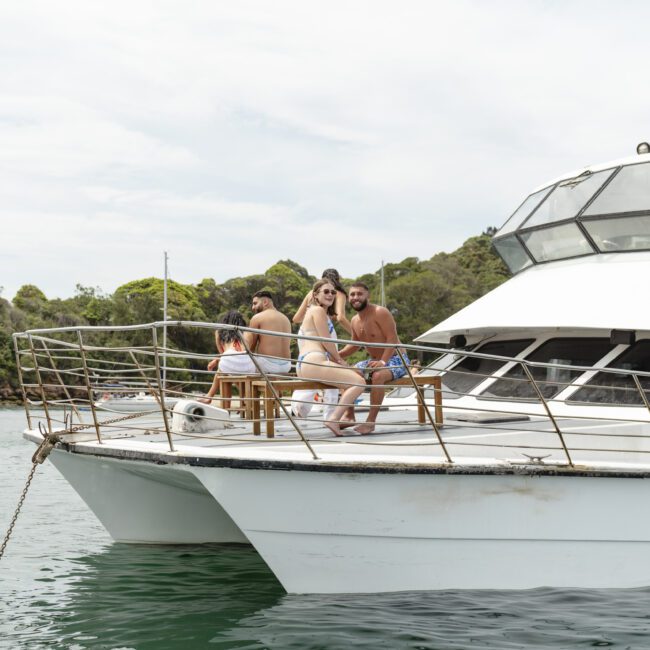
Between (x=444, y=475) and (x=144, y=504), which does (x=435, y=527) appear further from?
(x=144, y=504)

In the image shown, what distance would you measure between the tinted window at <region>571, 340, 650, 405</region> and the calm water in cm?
143

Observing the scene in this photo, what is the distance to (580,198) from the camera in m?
8.12

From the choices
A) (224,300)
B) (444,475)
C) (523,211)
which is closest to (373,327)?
(444,475)

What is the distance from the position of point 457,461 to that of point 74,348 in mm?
2398

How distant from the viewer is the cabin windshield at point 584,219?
7660 millimetres

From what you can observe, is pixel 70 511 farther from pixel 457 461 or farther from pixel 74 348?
pixel 457 461

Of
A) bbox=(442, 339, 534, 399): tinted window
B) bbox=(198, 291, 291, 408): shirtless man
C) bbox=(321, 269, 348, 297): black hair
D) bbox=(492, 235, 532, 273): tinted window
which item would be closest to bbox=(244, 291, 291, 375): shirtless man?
bbox=(198, 291, 291, 408): shirtless man

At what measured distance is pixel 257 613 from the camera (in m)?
5.82

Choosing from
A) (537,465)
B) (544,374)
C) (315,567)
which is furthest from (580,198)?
(315,567)

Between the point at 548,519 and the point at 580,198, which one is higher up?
the point at 580,198

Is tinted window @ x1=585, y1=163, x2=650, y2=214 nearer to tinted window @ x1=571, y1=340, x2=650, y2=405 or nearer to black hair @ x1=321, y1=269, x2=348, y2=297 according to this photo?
tinted window @ x1=571, y1=340, x2=650, y2=405

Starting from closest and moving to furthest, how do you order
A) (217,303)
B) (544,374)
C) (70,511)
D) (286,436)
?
(286,436) → (544,374) → (70,511) → (217,303)

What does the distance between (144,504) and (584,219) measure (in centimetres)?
435

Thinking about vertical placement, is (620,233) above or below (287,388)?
above
